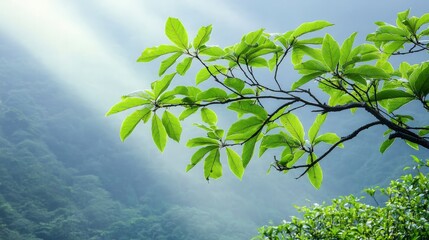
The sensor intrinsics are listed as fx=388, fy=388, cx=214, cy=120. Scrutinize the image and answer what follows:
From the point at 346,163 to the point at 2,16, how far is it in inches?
1334

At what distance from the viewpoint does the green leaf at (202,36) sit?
67 cm

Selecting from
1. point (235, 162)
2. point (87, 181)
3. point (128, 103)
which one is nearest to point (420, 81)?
point (235, 162)

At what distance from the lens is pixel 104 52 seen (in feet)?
132

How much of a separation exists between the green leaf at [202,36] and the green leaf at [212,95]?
84 mm

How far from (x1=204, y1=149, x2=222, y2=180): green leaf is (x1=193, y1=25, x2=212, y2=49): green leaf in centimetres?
22

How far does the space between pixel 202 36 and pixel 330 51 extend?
8.5 inches

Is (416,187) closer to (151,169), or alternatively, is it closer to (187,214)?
(187,214)

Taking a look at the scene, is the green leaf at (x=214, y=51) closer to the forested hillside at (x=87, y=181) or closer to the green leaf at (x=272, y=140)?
the green leaf at (x=272, y=140)

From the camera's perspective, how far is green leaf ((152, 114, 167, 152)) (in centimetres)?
74

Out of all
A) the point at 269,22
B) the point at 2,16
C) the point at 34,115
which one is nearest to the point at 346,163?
the point at 269,22

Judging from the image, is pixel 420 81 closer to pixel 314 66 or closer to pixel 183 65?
pixel 314 66

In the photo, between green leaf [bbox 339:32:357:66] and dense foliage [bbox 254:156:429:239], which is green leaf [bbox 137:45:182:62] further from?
dense foliage [bbox 254:156:429:239]

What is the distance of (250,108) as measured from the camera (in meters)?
0.70

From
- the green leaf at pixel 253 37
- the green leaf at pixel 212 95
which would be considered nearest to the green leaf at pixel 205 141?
the green leaf at pixel 212 95
